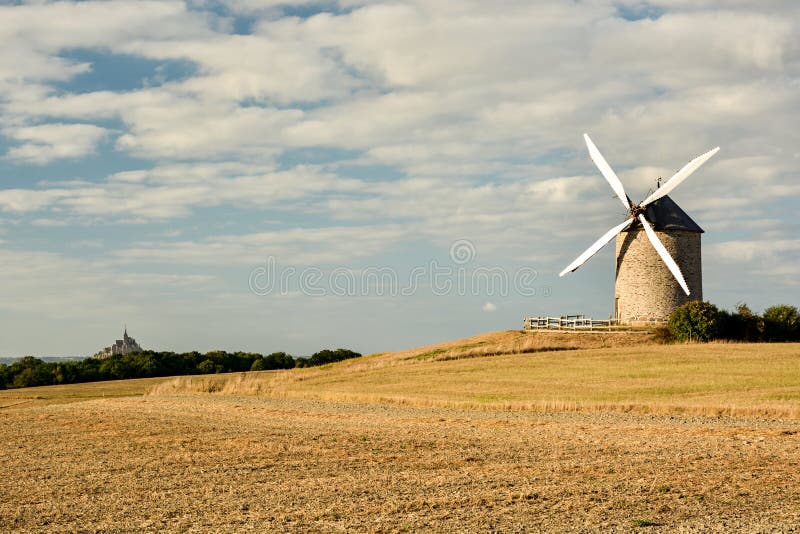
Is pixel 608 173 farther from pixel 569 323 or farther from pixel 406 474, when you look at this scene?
pixel 406 474

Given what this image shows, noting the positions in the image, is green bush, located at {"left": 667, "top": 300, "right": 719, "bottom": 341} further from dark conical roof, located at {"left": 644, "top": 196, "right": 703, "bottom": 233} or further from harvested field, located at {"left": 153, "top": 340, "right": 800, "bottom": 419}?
dark conical roof, located at {"left": 644, "top": 196, "right": 703, "bottom": 233}

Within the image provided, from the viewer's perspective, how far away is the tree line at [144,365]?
76.2 m

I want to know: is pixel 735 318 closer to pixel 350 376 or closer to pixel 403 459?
pixel 350 376

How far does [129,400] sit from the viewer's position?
42906mm

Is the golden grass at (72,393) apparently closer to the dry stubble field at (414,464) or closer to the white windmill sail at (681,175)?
the dry stubble field at (414,464)

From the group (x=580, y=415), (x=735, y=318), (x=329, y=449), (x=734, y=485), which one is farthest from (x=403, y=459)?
(x=735, y=318)

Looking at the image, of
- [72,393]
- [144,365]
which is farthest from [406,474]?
[144,365]

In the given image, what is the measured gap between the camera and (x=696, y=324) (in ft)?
193

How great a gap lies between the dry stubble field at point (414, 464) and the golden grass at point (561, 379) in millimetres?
321

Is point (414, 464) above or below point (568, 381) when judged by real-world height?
below

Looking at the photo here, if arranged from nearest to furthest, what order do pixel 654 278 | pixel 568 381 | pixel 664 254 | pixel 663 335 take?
1. pixel 568 381
2. pixel 663 335
3. pixel 664 254
4. pixel 654 278

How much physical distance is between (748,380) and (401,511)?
28.7m

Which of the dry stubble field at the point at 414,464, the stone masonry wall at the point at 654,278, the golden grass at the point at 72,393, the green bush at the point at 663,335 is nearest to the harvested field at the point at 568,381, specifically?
→ the dry stubble field at the point at 414,464

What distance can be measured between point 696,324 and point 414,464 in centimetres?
4457
